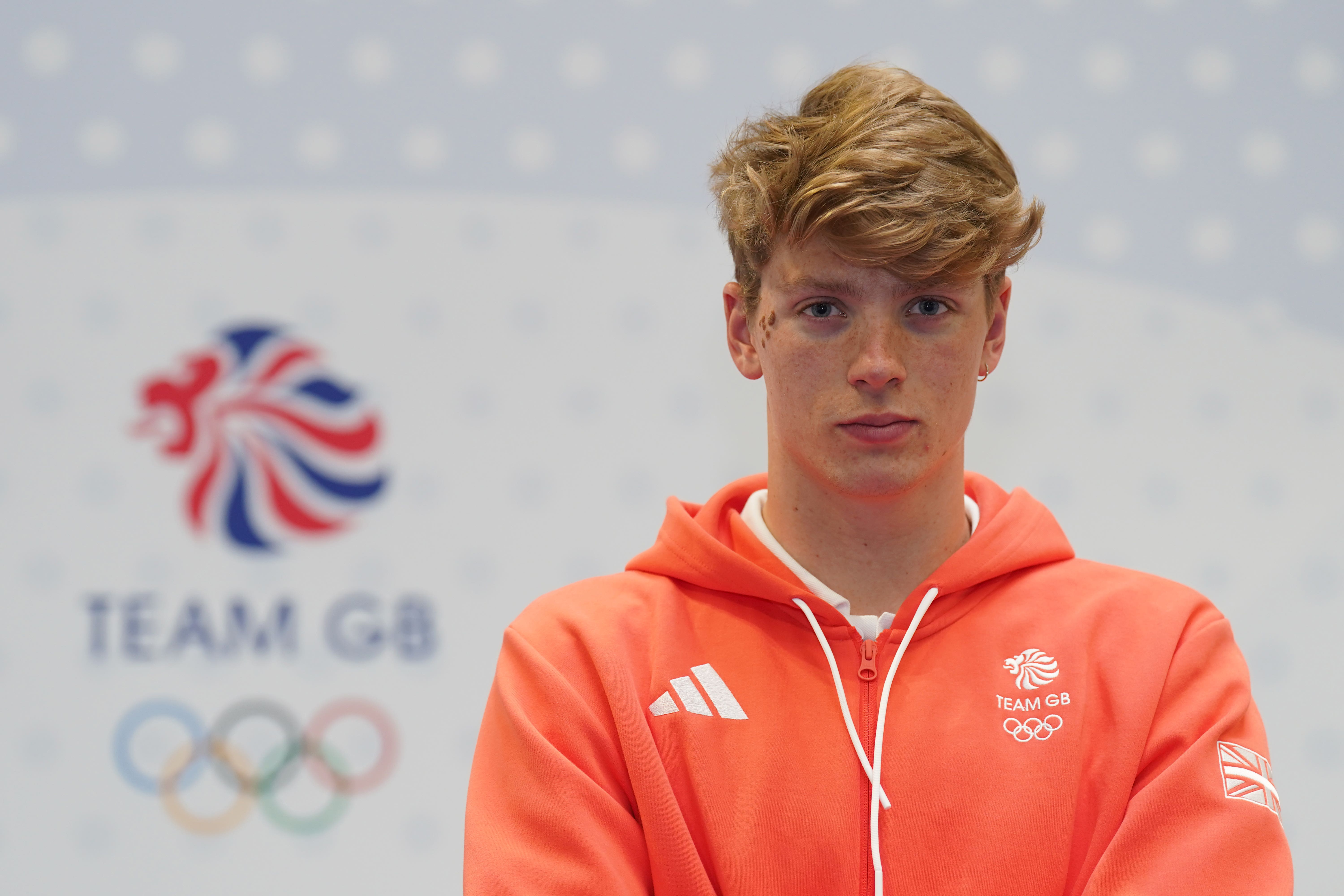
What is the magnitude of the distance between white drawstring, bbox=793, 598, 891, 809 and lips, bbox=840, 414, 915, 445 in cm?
19

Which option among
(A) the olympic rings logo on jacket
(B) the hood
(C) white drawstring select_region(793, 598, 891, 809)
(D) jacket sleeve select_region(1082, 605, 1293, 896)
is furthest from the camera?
(A) the olympic rings logo on jacket

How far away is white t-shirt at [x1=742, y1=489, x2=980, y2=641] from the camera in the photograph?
4.58 ft

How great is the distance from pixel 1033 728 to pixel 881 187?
1.87 ft

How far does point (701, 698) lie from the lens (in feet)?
4.37

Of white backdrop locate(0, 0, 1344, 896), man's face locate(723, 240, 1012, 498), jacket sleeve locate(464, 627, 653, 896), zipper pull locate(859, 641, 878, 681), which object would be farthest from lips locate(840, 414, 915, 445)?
white backdrop locate(0, 0, 1344, 896)

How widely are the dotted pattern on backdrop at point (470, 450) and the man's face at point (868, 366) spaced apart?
3.05ft

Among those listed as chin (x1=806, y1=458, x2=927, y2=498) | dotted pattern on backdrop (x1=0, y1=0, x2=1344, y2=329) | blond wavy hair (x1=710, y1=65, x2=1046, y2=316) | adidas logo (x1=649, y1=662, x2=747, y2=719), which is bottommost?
adidas logo (x1=649, y1=662, x2=747, y2=719)

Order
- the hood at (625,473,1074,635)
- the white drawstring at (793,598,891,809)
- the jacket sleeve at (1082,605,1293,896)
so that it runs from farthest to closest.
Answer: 1. the hood at (625,473,1074,635)
2. the white drawstring at (793,598,891,809)
3. the jacket sleeve at (1082,605,1293,896)

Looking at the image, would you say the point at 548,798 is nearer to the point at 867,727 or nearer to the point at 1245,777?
the point at 867,727

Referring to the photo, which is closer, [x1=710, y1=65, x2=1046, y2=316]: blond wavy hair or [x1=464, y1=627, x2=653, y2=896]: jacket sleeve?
[x1=464, y1=627, x2=653, y2=896]: jacket sleeve

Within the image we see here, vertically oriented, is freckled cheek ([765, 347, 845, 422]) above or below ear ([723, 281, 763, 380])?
below

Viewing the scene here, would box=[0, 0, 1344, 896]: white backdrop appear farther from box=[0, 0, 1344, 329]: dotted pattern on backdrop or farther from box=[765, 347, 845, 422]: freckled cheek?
box=[765, 347, 845, 422]: freckled cheek

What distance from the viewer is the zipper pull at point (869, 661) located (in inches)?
53.0

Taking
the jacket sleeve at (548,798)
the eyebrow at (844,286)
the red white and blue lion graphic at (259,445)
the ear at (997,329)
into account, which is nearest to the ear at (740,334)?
the eyebrow at (844,286)
